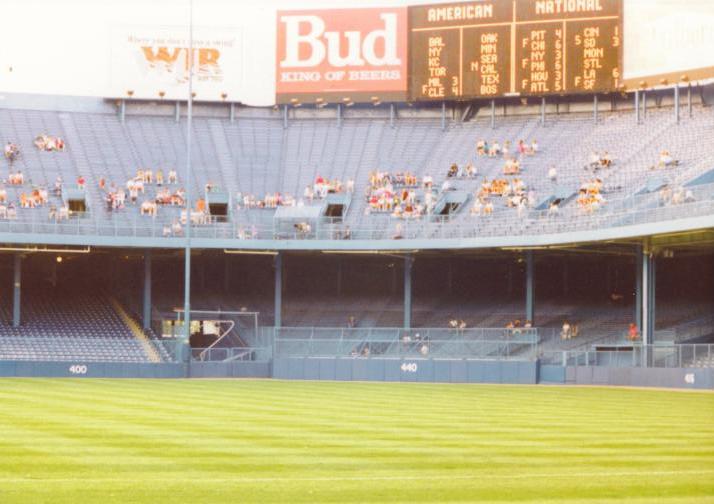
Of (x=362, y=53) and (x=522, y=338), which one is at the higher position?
(x=362, y=53)

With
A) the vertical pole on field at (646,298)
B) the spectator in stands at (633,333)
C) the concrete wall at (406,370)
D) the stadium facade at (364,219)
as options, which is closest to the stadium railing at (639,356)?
the stadium facade at (364,219)

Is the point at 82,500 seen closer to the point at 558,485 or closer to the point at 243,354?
the point at 558,485

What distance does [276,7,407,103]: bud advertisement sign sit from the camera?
61.2m

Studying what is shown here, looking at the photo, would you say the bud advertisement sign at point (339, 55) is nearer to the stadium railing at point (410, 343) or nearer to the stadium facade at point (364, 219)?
the stadium facade at point (364, 219)

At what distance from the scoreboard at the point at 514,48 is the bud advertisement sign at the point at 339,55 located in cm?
114

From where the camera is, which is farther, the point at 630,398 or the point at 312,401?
the point at 630,398

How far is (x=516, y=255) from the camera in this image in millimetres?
55938

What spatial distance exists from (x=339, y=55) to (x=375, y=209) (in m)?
10.0

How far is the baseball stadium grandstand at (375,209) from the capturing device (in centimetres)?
4691

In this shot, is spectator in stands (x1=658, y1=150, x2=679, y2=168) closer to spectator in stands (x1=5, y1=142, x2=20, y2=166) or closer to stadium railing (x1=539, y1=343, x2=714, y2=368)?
stadium railing (x1=539, y1=343, x2=714, y2=368)

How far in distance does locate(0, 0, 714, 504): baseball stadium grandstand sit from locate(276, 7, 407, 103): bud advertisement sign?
109mm

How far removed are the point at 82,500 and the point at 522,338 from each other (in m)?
37.4

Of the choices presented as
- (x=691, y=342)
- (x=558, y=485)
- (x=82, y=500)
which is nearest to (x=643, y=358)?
(x=691, y=342)

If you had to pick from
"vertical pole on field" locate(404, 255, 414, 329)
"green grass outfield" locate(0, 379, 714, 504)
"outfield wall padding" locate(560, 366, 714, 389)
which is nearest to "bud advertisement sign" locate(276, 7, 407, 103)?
"vertical pole on field" locate(404, 255, 414, 329)
